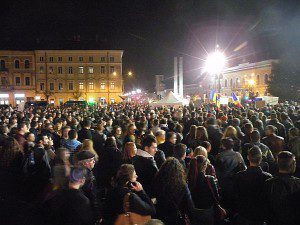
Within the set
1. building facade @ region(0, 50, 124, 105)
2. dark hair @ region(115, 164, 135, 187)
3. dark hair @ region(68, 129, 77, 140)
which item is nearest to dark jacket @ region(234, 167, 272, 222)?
dark hair @ region(115, 164, 135, 187)

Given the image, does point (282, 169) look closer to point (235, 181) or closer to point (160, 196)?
point (235, 181)

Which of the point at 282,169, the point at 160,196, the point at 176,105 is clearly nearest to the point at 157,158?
the point at 160,196

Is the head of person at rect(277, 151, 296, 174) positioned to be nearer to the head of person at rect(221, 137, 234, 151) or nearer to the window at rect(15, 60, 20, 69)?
the head of person at rect(221, 137, 234, 151)

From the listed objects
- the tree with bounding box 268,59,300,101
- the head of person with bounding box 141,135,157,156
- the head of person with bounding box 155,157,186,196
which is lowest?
the head of person with bounding box 155,157,186,196

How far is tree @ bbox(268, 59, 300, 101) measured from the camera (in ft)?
160

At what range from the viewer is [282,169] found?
4449mm

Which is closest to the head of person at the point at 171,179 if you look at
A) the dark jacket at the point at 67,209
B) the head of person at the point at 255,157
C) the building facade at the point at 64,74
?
the dark jacket at the point at 67,209

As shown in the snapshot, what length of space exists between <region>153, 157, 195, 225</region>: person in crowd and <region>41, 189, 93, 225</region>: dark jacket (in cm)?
100

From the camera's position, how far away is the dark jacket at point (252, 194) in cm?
470

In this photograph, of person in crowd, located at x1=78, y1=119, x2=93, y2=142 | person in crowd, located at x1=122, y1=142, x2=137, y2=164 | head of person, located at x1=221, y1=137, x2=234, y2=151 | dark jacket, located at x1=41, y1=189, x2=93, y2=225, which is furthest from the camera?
person in crowd, located at x1=78, y1=119, x2=93, y2=142

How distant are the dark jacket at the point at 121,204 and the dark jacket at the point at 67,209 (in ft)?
0.78

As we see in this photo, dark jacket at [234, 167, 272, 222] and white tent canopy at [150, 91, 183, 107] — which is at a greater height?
white tent canopy at [150, 91, 183, 107]

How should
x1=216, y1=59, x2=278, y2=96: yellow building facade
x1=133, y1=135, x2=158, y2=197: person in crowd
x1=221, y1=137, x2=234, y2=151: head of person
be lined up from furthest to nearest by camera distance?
x1=216, y1=59, x2=278, y2=96: yellow building facade
x1=221, y1=137, x2=234, y2=151: head of person
x1=133, y1=135, x2=158, y2=197: person in crowd

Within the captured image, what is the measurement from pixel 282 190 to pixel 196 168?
3.85 ft
